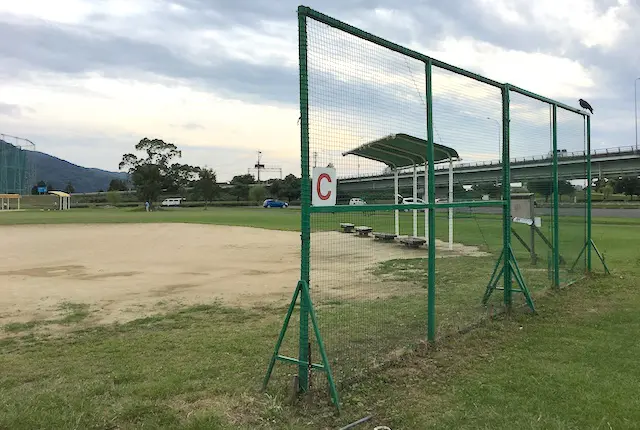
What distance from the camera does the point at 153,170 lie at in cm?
7794

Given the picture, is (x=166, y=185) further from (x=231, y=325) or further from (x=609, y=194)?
(x=231, y=325)

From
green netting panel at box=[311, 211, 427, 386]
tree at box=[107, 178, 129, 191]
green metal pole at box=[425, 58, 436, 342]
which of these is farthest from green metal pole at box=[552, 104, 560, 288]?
tree at box=[107, 178, 129, 191]

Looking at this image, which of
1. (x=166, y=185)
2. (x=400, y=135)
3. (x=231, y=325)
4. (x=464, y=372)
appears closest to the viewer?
(x=464, y=372)

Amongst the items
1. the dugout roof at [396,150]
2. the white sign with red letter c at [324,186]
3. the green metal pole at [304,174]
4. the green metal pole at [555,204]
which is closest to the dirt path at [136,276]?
the dugout roof at [396,150]

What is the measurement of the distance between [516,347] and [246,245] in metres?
13.1

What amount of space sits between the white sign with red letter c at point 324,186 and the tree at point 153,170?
7721 cm

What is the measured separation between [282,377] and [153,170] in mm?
78528

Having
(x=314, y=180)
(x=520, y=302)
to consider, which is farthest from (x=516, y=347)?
(x=314, y=180)

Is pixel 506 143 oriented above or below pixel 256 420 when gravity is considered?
above

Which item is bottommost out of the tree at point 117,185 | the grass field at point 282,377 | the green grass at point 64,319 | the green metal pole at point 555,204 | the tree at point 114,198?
the green grass at point 64,319

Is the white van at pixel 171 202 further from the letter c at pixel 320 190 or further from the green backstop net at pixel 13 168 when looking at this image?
the letter c at pixel 320 190

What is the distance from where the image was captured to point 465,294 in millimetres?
8023

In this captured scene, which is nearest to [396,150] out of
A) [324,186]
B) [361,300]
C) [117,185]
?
[361,300]

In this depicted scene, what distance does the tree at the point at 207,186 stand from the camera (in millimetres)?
82000
